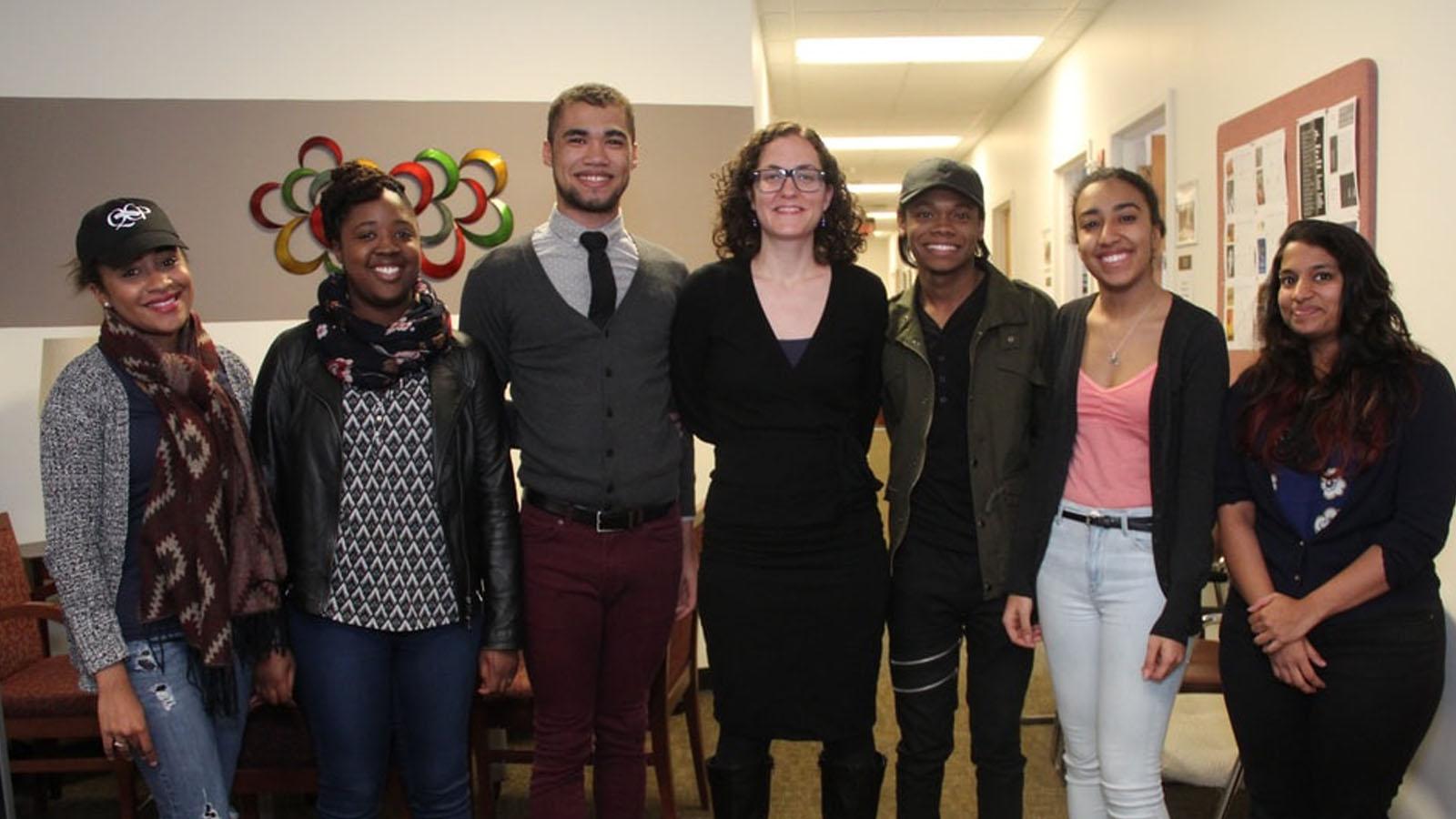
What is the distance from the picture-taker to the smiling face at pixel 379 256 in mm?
1823

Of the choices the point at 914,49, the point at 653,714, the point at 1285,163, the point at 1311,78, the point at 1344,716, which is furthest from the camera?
the point at 914,49

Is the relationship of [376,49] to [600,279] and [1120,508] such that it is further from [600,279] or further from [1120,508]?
[1120,508]

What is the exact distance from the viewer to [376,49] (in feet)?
12.1

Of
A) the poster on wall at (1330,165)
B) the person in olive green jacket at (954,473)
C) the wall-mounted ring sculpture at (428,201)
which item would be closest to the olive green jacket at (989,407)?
the person in olive green jacket at (954,473)

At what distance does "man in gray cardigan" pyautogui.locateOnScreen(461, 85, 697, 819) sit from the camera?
6.40ft

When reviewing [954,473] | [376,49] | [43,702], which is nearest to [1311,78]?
[954,473]

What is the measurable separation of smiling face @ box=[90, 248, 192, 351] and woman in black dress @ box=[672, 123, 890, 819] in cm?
90

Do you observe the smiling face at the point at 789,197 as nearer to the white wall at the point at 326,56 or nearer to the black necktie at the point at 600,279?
the black necktie at the point at 600,279

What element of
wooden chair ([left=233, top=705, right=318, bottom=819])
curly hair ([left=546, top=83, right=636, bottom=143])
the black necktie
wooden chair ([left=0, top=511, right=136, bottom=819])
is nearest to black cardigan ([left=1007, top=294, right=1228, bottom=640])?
the black necktie

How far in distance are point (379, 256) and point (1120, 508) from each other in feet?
4.64

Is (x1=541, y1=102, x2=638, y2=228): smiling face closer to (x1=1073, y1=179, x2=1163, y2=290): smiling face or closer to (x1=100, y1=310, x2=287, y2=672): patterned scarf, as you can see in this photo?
(x1=100, y1=310, x2=287, y2=672): patterned scarf

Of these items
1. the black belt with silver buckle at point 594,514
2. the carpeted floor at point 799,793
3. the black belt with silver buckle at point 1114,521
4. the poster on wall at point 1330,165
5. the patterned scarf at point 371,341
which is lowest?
the carpeted floor at point 799,793

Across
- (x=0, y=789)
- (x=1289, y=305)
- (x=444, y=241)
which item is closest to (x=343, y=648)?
(x=0, y=789)

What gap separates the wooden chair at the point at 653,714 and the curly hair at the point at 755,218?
907 millimetres
